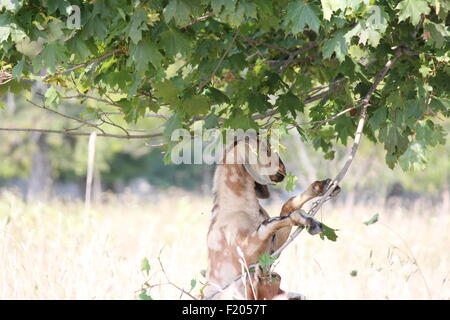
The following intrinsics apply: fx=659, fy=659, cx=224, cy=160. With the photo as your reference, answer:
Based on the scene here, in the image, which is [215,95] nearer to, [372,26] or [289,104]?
[289,104]

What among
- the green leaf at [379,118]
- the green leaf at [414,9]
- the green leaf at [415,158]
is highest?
the green leaf at [414,9]

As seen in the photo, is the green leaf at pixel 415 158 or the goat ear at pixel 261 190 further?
the goat ear at pixel 261 190

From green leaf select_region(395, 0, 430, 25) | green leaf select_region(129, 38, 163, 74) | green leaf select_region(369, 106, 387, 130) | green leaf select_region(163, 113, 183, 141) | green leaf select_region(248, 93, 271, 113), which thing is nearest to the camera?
green leaf select_region(395, 0, 430, 25)

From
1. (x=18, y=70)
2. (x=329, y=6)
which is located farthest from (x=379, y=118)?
(x=18, y=70)

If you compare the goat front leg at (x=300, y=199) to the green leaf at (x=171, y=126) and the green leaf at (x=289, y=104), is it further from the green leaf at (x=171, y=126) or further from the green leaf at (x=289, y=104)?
the green leaf at (x=171, y=126)

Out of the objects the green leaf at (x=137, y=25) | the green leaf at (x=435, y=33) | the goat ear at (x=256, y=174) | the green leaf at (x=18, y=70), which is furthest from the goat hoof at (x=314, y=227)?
the green leaf at (x=18, y=70)

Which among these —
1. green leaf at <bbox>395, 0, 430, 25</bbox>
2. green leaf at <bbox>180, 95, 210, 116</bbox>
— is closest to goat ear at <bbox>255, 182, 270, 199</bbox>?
green leaf at <bbox>180, 95, 210, 116</bbox>

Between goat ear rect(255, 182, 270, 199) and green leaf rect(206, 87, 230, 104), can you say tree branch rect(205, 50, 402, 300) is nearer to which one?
goat ear rect(255, 182, 270, 199)

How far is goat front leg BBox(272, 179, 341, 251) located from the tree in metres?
0.35

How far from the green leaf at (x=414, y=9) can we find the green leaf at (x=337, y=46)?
406mm

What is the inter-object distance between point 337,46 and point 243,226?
1.35m

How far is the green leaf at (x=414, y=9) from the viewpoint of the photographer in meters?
3.17

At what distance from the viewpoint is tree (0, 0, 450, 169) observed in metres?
3.34

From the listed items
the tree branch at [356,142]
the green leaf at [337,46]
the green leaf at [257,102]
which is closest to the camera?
the green leaf at [337,46]
